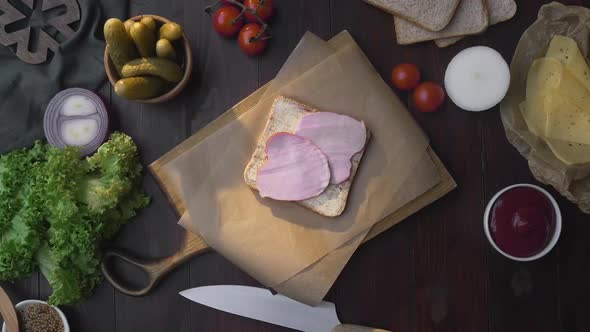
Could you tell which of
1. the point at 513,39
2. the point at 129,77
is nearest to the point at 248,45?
the point at 129,77

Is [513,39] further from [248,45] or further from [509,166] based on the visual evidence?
[248,45]

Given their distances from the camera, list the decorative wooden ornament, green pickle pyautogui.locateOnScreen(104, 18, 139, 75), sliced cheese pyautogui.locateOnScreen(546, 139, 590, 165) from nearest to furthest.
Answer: green pickle pyautogui.locateOnScreen(104, 18, 139, 75) < sliced cheese pyautogui.locateOnScreen(546, 139, 590, 165) < the decorative wooden ornament

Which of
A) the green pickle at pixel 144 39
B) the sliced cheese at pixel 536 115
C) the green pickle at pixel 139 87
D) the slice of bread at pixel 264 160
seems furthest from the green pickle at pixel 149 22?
the sliced cheese at pixel 536 115

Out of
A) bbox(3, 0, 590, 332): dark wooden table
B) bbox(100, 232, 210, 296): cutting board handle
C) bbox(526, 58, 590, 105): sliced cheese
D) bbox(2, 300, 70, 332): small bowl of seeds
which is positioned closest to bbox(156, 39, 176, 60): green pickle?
bbox(3, 0, 590, 332): dark wooden table

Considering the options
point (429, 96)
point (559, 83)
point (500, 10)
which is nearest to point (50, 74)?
point (429, 96)

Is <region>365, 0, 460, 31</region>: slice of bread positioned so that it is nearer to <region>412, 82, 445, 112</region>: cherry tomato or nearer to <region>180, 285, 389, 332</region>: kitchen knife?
<region>412, 82, 445, 112</region>: cherry tomato

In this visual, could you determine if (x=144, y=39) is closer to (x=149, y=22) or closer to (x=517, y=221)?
(x=149, y=22)
